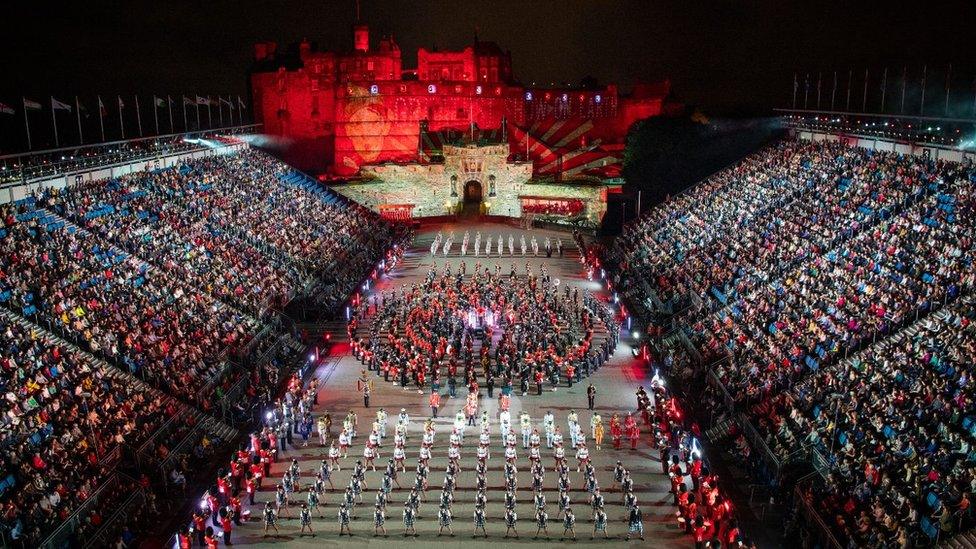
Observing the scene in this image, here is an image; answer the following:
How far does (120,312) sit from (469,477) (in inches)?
609

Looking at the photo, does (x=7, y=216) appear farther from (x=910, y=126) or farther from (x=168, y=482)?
(x=910, y=126)

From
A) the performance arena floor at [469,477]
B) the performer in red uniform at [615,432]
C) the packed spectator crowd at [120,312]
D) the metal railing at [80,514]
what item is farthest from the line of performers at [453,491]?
the packed spectator crowd at [120,312]

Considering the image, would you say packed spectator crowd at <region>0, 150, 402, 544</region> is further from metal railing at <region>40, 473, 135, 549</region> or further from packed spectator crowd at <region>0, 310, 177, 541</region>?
metal railing at <region>40, 473, 135, 549</region>

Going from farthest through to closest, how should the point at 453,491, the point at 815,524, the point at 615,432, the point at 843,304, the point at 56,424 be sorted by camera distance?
the point at 843,304 < the point at 615,432 < the point at 453,491 < the point at 56,424 < the point at 815,524

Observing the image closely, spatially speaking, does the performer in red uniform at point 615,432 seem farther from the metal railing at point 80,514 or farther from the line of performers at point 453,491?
the metal railing at point 80,514

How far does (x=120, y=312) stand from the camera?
31188 millimetres

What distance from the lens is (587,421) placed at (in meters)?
28.8

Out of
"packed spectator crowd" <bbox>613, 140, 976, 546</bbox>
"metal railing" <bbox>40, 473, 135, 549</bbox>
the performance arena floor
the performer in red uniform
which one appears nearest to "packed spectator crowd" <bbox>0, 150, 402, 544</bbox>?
"metal railing" <bbox>40, 473, 135, 549</bbox>

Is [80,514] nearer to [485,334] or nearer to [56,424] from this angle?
[56,424]

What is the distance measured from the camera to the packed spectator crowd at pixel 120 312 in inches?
882

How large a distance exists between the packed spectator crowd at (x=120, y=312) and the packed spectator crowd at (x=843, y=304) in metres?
17.5

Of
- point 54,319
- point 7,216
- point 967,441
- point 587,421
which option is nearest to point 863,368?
point 967,441

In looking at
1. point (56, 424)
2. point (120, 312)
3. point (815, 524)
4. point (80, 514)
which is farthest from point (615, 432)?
point (120, 312)

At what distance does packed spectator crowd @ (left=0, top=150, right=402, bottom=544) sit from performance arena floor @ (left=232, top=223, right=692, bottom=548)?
3.50 metres
